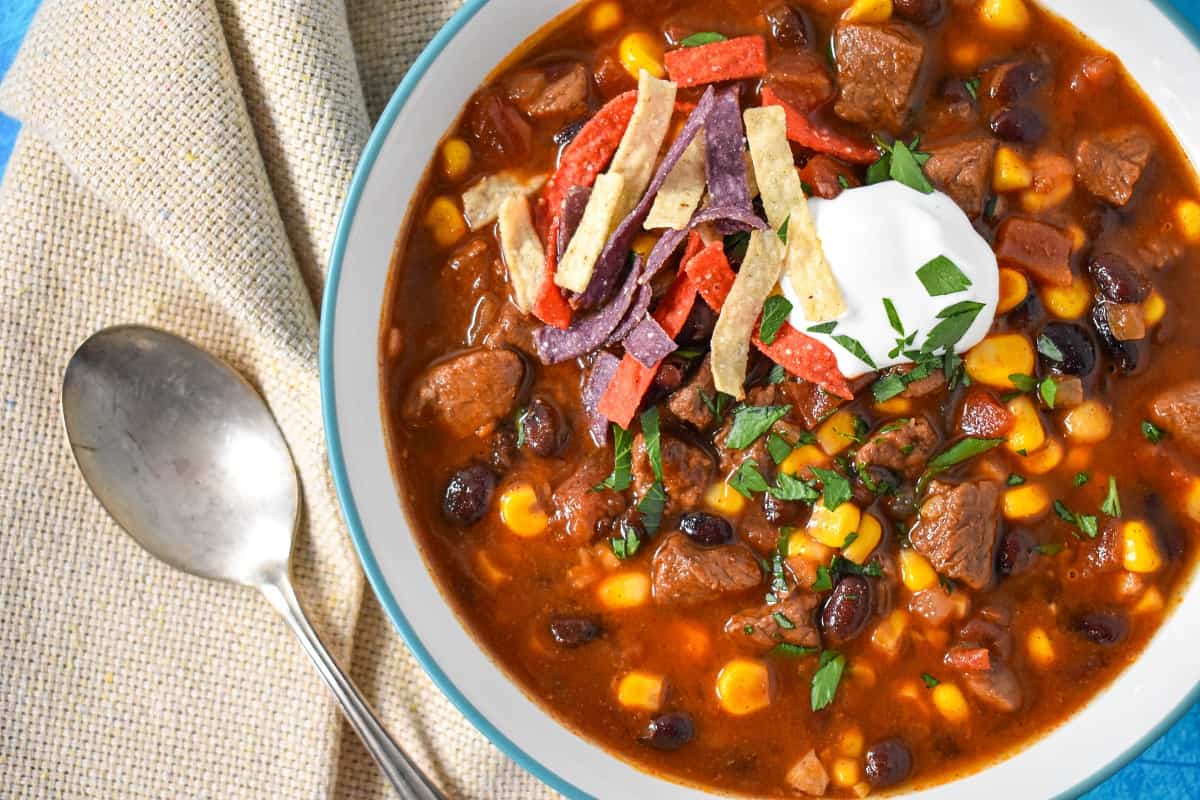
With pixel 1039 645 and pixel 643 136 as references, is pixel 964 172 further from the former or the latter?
pixel 1039 645

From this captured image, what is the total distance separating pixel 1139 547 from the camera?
396cm

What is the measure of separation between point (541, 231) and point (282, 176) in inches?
43.1

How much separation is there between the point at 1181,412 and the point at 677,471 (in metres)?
1.87

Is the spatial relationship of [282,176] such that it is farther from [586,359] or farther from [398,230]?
[586,359]

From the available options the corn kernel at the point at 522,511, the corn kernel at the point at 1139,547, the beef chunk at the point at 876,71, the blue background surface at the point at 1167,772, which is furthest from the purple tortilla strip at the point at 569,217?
the blue background surface at the point at 1167,772

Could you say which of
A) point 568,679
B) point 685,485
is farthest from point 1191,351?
point 568,679

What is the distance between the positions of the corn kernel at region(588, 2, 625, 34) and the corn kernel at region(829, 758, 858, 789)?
2881mm

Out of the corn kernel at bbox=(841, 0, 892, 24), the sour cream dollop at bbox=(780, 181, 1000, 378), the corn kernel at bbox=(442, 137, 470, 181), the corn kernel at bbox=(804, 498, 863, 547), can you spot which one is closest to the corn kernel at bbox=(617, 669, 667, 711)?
the corn kernel at bbox=(804, 498, 863, 547)

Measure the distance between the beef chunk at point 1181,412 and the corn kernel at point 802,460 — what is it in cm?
126

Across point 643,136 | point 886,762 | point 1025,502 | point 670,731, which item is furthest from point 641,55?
point 886,762

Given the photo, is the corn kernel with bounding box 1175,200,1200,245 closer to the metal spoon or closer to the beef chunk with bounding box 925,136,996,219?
the beef chunk with bounding box 925,136,996,219

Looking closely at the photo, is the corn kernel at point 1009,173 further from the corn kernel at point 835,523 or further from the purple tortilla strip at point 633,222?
the corn kernel at point 835,523

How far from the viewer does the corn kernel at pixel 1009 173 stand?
3855 millimetres

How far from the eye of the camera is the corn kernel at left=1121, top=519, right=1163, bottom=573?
156 inches
